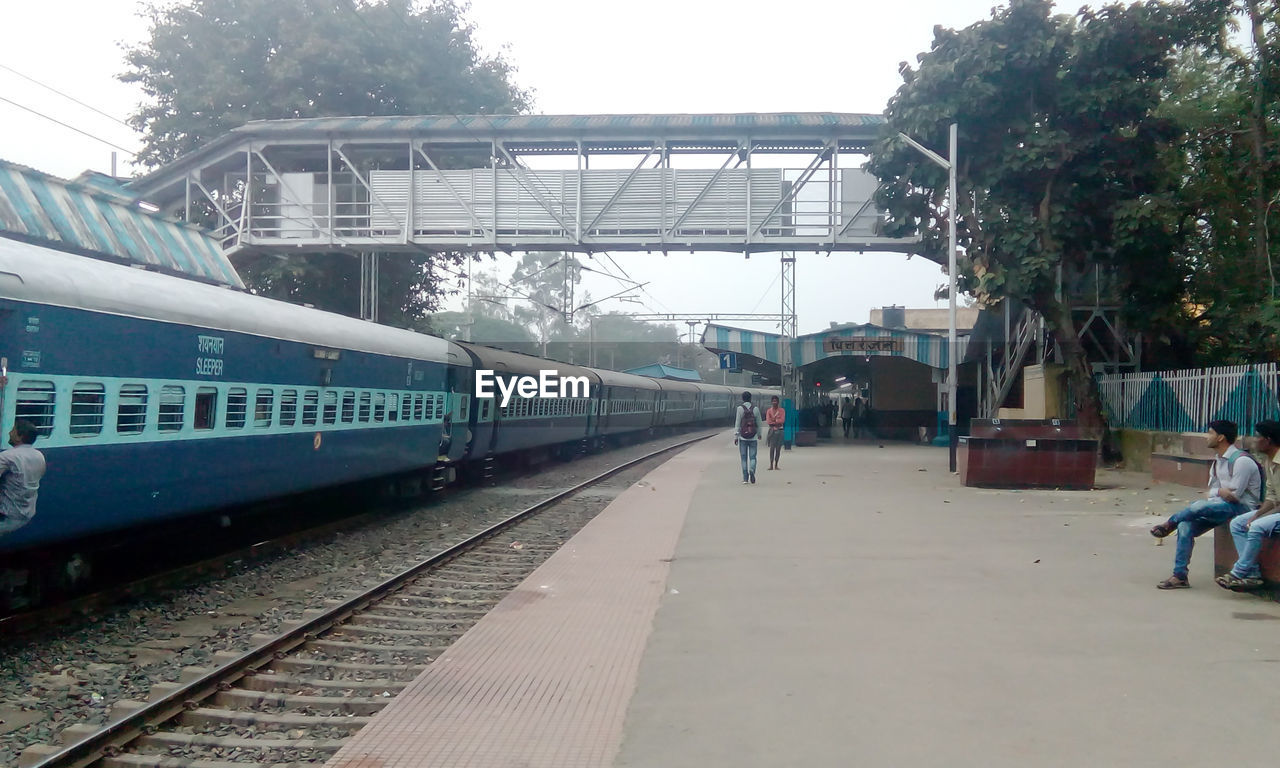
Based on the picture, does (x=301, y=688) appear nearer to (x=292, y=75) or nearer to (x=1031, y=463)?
(x=1031, y=463)

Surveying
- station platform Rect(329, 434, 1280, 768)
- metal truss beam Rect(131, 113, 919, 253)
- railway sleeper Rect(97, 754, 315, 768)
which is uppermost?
metal truss beam Rect(131, 113, 919, 253)

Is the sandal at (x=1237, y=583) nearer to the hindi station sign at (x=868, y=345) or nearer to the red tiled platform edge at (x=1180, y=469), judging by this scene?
the red tiled platform edge at (x=1180, y=469)

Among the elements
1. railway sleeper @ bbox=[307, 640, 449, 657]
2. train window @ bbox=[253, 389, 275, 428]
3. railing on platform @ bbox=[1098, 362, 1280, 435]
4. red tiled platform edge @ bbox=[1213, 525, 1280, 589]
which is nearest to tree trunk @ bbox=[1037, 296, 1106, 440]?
railing on platform @ bbox=[1098, 362, 1280, 435]

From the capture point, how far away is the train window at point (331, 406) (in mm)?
11984

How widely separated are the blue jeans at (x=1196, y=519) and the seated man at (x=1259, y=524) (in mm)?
130

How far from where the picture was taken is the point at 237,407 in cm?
988

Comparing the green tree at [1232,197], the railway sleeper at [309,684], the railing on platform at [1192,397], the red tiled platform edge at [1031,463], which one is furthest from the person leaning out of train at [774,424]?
the railway sleeper at [309,684]

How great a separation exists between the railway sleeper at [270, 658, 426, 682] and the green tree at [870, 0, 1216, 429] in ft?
54.4

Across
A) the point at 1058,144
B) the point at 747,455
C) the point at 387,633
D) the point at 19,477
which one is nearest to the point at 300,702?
the point at 387,633

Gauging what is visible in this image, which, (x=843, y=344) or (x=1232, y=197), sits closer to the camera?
(x=1232, y=197)

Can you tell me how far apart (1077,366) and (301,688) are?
61.3 feet

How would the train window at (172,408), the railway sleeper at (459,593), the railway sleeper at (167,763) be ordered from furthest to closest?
the railway sleeper at (459,593) < the train window at (172,408) < the railway sleeper at (167,763)

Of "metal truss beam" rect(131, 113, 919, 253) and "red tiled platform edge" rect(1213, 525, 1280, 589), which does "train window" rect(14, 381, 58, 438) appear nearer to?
"red tiled platform edge" rect(1213, 525, 1280, 589)

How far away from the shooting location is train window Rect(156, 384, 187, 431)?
860 centimetres
